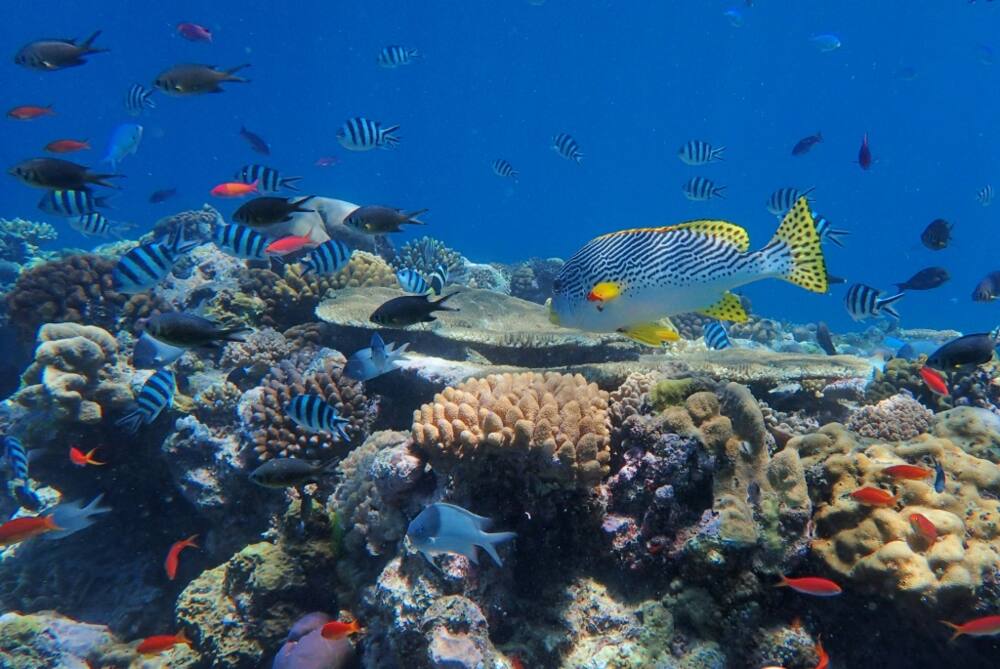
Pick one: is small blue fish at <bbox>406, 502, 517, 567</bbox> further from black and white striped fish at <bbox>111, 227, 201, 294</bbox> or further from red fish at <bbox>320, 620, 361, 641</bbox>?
black and white striped fish at <bbox>111, 227, 201, 294</bbox>

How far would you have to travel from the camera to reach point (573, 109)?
371 ft

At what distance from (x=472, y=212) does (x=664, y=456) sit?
11752 centimetres

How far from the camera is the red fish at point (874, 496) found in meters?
3.20

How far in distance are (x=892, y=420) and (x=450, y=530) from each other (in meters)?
4.19

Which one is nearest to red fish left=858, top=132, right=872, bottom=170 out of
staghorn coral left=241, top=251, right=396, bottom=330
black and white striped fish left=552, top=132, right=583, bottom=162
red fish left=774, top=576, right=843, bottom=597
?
black and white striped fish left=552, top=132, right=583, bottom=162

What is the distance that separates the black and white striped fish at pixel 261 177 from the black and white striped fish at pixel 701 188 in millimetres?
6793

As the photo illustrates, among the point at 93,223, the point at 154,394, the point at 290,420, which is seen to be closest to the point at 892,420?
the point at 290,420

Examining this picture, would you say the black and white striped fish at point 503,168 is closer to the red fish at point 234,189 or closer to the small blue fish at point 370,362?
the red fish at point 234,189

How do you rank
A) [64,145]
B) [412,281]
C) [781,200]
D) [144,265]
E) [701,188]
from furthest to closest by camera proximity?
[701,188], [781,200], [64,145], [412,281], [144,265]

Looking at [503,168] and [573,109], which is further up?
[573,109]

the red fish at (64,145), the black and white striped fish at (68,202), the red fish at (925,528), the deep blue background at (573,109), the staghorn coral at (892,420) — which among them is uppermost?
the deep blue background at (573,109)

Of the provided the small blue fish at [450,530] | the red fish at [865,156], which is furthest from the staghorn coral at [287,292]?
the red fish at [865,156]

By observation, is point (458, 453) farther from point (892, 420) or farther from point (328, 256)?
point (892, 420)

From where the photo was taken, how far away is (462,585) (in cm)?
335
